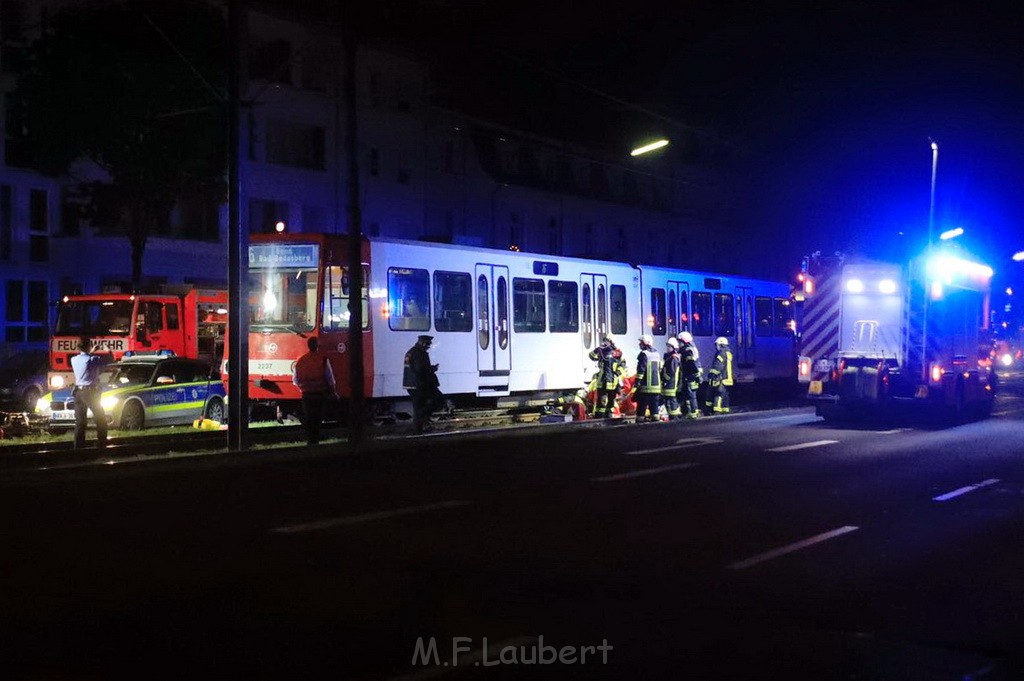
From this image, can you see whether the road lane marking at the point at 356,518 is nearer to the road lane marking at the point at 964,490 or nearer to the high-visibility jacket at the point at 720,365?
the road lane marking at the point at 964,490

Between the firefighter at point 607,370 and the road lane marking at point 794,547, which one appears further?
the firefighter at point 607,370

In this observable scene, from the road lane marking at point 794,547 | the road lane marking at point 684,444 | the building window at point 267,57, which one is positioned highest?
the building window at point 267,57

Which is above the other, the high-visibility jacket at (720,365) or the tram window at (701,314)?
the tram window at (701,314)

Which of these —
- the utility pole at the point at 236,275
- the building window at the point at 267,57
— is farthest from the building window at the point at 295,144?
the utility pole at the point at 236,275

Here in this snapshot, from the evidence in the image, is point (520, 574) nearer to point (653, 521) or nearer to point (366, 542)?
point (366, 542)

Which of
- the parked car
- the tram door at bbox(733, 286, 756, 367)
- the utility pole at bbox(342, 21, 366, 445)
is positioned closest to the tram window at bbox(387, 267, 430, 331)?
the utility pole at bbox(342, 21, 366, 445)

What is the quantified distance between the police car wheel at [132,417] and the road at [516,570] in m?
7.68

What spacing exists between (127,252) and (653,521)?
36.9 m

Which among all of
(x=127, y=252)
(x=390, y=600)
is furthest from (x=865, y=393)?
(x=127, y=252)

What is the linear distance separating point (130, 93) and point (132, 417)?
594 inches

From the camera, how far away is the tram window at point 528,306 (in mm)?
27438

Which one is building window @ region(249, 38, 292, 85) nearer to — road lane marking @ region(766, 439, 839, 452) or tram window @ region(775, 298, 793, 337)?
tram window @ region(775, 298, 793, 337)

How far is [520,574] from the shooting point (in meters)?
9.48

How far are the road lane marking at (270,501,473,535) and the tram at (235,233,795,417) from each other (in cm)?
860
